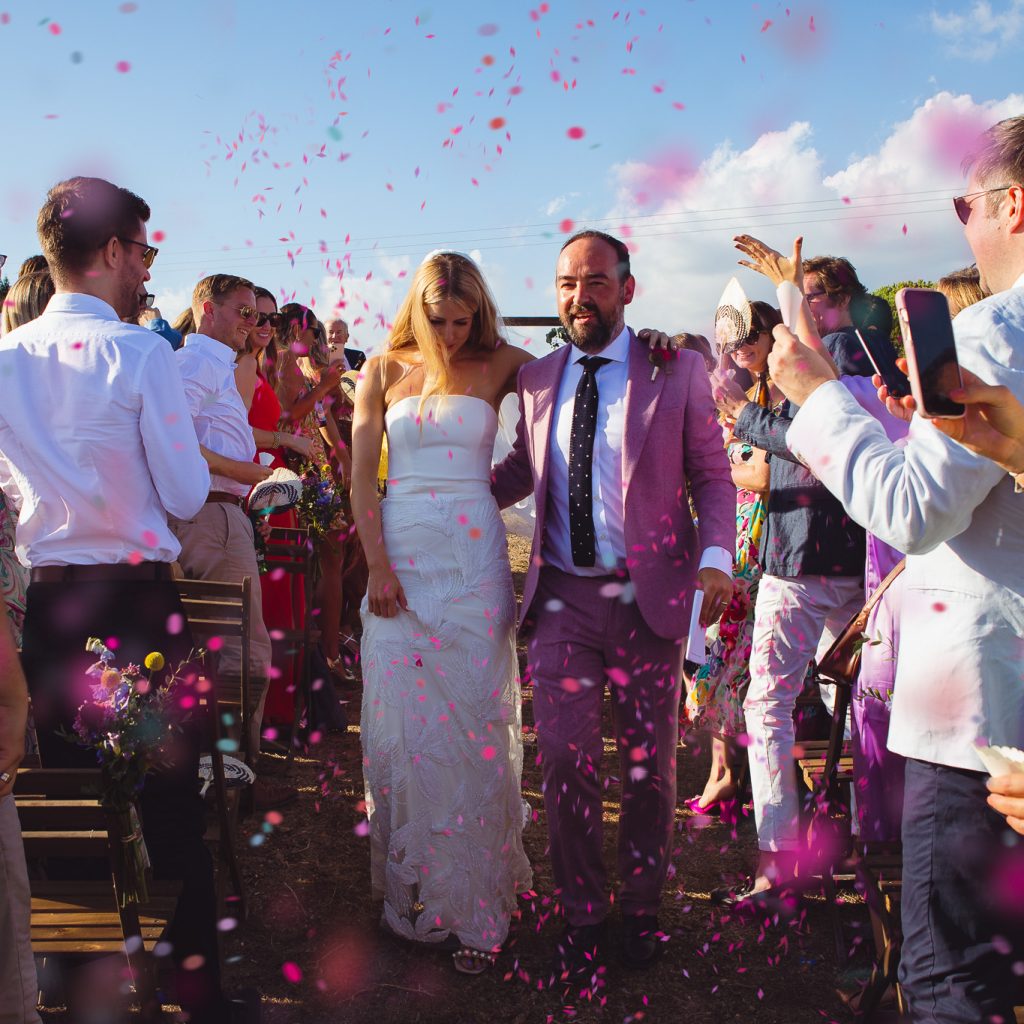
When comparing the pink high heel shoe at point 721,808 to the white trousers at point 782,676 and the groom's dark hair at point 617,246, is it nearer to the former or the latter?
the white trousers at point 782,676

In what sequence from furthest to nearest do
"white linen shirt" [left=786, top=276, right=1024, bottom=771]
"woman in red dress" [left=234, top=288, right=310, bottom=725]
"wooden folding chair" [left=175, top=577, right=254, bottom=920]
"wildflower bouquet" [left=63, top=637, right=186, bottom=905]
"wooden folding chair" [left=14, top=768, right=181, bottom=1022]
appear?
"woman in red dress" [left=234, top=288, right=310, bottom=725] < "wooden folding chair" [left=175, top=577, right=254, bottom=920] < "wildflower bouquet" [left=63, top=637, right=186, bottom=905] < "wooden folding chair" [left=14, top=768, right=181, bottom=1022] < "white linen shirt" [left=786, top=276, right=1024, bottom=771]

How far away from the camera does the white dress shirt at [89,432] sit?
2723 mm

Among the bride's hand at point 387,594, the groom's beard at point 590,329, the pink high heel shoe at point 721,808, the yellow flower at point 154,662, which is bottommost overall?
the pink high heel shoe at point 721,808

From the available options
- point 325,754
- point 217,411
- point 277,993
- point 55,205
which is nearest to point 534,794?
point 325,754

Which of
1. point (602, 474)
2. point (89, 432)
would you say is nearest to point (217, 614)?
point (89, 432)

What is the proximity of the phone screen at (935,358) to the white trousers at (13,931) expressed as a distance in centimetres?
193

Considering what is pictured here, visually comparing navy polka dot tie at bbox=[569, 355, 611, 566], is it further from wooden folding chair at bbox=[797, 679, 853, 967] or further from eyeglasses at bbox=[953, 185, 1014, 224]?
eyeglasses at bbox=[953, 185, 1014, 224]

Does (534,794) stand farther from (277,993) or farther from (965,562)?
(965,562)

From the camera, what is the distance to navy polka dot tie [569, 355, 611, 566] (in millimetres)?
3590

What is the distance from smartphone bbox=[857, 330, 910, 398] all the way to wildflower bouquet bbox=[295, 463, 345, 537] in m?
4.70

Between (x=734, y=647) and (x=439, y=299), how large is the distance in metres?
2.43

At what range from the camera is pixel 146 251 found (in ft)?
9.86

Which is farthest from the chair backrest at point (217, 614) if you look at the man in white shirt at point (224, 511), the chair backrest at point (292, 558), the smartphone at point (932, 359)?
the smartphone at point (932, 359)

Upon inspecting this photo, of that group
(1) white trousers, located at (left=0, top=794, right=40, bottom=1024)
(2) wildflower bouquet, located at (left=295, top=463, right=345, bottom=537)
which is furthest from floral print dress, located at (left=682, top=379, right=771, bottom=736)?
(1) white trousers, located at (left=0, top=794, right=40, bottom=1024)
